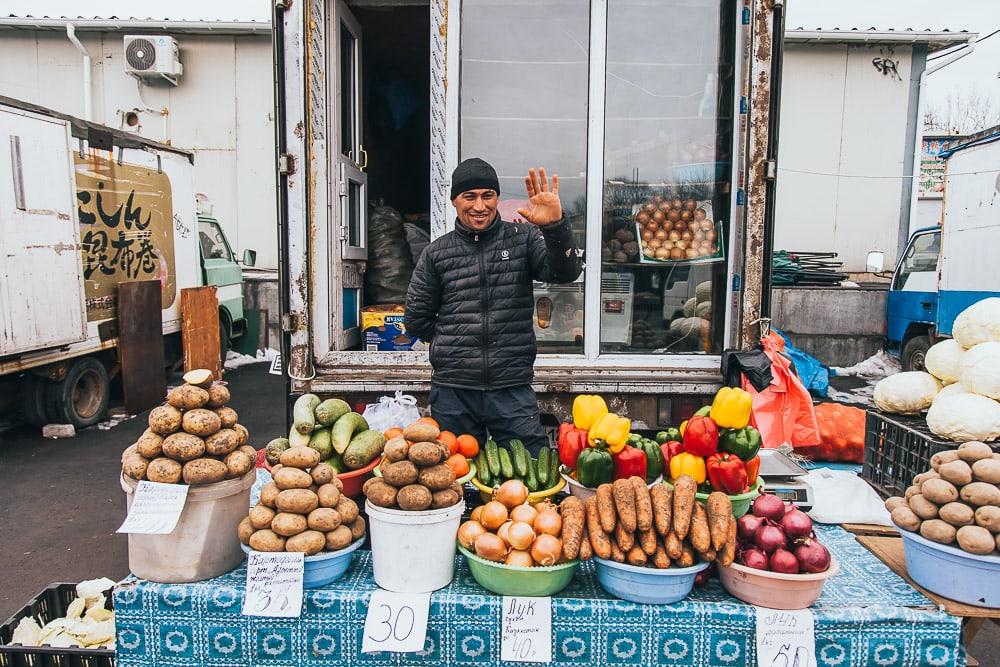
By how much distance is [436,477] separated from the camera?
6.88ft

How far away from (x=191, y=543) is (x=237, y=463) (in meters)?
0.29

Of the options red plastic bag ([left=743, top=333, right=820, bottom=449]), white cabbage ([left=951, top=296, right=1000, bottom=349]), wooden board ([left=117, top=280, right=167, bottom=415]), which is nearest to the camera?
white cabbage ([left=951, top=296, right=1000, bottom=349])

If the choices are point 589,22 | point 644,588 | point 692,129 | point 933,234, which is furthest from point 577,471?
point 933,234

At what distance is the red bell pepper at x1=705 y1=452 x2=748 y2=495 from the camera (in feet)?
7.54

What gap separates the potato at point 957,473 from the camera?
213 centimetres

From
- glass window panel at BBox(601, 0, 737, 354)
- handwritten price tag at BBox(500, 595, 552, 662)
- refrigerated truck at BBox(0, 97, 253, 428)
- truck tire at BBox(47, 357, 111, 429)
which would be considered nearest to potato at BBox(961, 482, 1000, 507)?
handwritten price tag at BBox(500, 595, 552, 662)

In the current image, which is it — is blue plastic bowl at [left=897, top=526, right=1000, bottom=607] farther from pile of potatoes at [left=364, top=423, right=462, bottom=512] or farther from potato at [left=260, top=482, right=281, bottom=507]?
potato at [left=260, top=482, right=281, bottom=507]

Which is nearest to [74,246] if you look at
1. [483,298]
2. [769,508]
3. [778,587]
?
[483,298]

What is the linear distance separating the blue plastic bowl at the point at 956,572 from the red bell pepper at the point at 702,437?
67cm

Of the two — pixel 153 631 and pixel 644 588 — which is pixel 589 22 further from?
pixel 153 631

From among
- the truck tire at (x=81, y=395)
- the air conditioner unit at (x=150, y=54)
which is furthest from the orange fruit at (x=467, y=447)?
the air conditioner unit at (x=150, y=54)

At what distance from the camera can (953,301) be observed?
27.1ft

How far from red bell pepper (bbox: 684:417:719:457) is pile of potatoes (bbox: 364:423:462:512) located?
2.95ft

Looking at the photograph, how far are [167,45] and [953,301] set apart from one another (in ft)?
43.7
